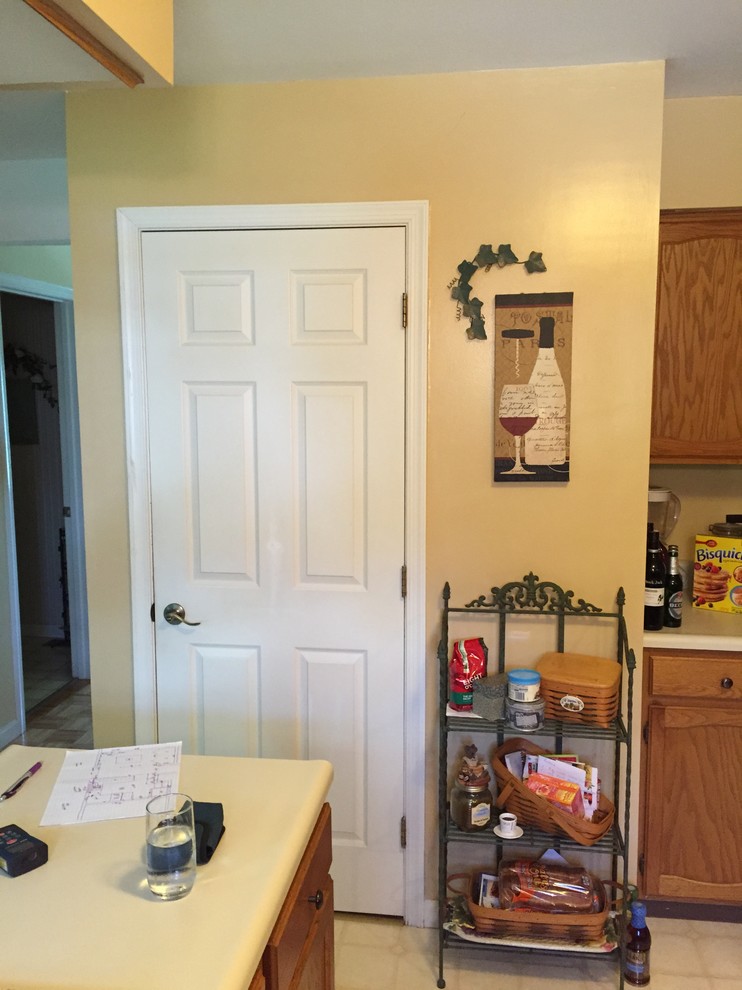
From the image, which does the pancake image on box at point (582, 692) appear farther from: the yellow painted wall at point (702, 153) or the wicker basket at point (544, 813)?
the yellow painted wall at point (702, 153)

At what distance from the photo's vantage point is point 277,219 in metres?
2.21

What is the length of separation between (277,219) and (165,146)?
405mm

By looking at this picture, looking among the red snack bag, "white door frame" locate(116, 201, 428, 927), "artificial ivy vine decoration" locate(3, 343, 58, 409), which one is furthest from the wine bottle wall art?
"artificial ivy vine decoration" locate(3, 343, 58, 409)

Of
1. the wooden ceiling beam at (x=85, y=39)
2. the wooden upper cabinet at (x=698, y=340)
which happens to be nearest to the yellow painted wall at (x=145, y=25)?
the wooden ceiling beam at (x=85, y=39)

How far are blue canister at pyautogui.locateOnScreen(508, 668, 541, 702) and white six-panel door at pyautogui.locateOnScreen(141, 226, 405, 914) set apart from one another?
1.22 ft

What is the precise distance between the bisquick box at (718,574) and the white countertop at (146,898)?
1.66 m

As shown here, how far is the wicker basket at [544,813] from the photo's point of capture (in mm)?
2027

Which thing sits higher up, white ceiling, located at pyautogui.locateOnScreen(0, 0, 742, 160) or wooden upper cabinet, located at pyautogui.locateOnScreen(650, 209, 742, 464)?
white ceiling, located at pyautogui.locateOnScreen(0, 0, 742, 160)

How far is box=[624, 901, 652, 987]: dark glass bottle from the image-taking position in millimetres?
2096

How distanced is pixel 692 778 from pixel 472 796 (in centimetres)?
69

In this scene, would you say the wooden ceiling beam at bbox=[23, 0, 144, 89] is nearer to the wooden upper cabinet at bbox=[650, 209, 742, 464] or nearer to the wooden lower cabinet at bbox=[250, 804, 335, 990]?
the wooden lower cabinet at bbox=[250, 804, 335, 990]

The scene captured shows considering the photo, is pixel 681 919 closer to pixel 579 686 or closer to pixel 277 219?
pixel 579 686

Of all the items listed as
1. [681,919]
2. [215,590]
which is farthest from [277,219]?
[681,919]

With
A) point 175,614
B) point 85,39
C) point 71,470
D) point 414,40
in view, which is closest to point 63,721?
point 71,470
